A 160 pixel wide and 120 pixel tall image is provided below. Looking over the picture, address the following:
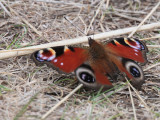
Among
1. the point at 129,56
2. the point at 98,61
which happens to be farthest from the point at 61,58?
the point at 129,56

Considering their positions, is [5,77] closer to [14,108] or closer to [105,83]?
[14,108]

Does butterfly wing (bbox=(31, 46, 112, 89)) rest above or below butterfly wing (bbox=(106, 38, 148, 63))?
below

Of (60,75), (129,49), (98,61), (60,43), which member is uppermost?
(60,43)

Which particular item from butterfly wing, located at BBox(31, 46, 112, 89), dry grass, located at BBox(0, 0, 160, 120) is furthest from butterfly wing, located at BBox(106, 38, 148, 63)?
butterfly wing, located at BBox(31, 46, 112, 89)

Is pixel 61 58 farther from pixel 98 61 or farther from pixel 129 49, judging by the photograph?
pixel 129 49

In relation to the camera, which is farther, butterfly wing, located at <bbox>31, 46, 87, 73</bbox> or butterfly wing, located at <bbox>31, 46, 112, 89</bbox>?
butterfly wing, located at <bbox>31, 46, 87, 73</bbox>

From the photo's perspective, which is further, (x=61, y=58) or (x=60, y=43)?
(x=60, y=43)

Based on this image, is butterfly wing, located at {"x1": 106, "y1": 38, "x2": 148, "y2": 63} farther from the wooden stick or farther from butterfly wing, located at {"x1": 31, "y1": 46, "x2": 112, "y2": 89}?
butterfly wing, located at {"x1": 31, "y1": 46, "x2": 112, "y2": 89}

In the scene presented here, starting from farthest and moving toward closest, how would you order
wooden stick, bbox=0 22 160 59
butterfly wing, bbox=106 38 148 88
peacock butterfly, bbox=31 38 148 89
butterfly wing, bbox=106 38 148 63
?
wooden stick, bbox=0 22 160 59 < butterfly wing, bbox=106 38 148 63 < butterfly wing, bbox=106 38 148 88 < peacock butterfly, bbox=31 38 148 89
